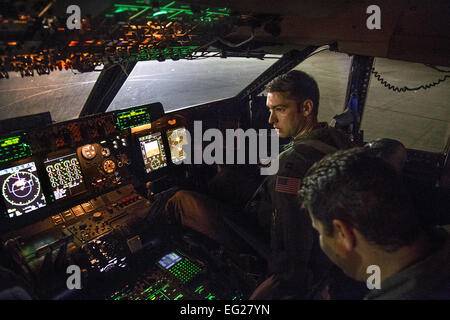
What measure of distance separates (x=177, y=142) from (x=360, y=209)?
8.03 feet

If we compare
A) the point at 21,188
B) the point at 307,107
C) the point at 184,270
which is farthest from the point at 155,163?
the point at 307,107

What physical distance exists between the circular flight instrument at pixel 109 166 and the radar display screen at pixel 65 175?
203 millimetres

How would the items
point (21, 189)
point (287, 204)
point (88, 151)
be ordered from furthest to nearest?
point (88, 151) < point (21, 189) < point (287, 204)

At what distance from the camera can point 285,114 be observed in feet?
5.38

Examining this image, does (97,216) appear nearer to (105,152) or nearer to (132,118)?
(105,152)

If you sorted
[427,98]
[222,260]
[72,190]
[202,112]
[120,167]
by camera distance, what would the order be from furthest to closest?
1. [427,98]
2. [202,112]
3. [120,167]
4. [72,190]
5. [222,260]

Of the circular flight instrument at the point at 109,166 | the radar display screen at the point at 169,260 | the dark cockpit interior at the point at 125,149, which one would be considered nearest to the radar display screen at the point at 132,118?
the dark cockpit interior at the point at 125,149

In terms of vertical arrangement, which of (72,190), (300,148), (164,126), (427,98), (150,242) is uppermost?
(300,148)

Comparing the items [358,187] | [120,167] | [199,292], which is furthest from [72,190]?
[358,187]

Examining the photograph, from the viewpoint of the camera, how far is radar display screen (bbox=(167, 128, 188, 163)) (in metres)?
2.88

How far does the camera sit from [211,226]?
73.7 inches

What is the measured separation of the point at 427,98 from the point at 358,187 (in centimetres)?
989

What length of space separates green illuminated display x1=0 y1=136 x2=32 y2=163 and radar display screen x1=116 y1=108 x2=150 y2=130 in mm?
712

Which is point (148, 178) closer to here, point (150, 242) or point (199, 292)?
point (150, 242)
